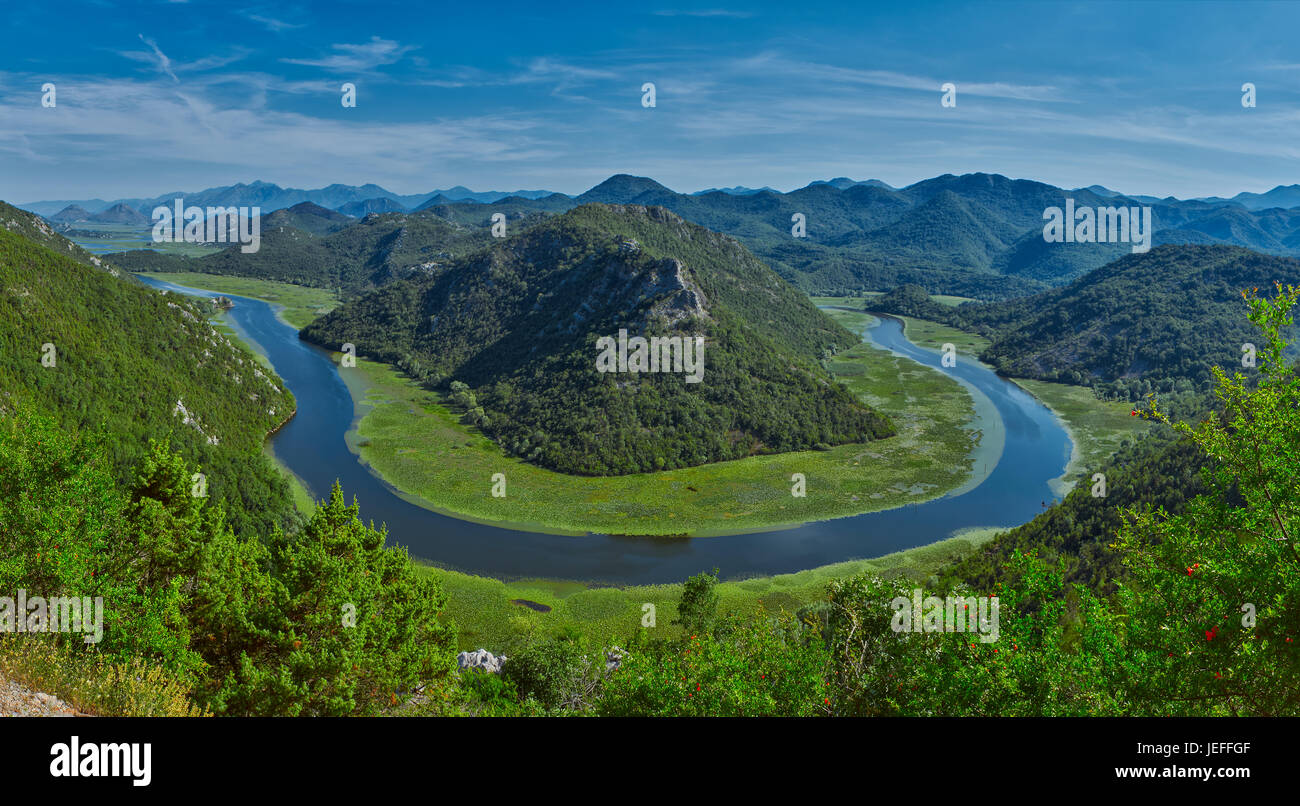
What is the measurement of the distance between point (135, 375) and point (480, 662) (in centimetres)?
9203

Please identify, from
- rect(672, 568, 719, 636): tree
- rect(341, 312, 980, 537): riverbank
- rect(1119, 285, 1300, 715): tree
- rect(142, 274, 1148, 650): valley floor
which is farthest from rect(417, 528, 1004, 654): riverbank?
rect(1119, 285, 1300, 715): tree

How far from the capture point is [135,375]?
103688 millimetres

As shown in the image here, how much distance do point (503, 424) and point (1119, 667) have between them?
112407mm

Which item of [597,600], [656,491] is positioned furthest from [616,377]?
[597,600]

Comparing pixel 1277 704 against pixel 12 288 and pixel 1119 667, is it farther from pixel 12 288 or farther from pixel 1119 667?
pixel 12 288

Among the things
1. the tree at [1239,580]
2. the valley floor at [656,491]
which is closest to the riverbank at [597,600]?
the valley floor at [656,491]

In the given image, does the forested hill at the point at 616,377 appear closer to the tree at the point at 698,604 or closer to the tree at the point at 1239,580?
the tree at the point at 698,604

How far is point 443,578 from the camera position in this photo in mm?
69562

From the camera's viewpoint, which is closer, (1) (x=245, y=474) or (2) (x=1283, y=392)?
(2) (x=1283, y=392)

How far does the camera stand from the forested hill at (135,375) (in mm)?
80750

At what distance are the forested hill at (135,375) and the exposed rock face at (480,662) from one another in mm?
40754

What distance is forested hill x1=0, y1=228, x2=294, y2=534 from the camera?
80750 mm

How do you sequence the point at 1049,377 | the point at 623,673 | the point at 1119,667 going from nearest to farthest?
the point at 1119,667 → the point at 623,673 → the point at 1049,377
